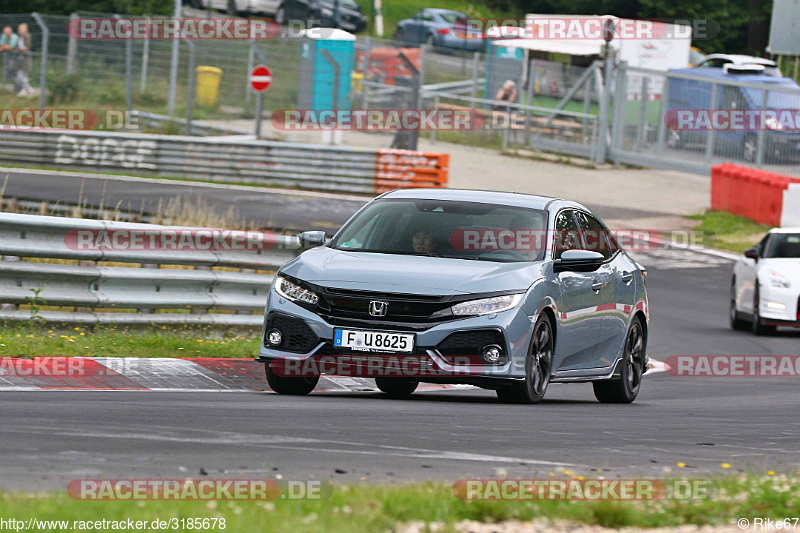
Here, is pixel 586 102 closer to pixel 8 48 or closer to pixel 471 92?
pixel 471 92

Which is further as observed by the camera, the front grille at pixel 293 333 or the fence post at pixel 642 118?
the fence post at pixel 642 118

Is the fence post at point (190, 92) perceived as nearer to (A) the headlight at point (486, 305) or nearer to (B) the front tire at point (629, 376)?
(B) the front tire at point (629, 376)

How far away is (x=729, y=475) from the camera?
693 cm

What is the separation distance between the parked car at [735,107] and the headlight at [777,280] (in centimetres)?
1380

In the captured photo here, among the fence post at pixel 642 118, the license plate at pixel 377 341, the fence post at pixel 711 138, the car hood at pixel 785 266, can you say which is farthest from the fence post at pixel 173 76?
the license plate at pixel 377 341

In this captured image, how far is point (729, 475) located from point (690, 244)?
20758mm

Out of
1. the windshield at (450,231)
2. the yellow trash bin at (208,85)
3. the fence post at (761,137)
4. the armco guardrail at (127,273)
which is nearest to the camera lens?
the windshield at (450,231)

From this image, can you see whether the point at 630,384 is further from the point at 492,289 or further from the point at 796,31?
the point at 796,31

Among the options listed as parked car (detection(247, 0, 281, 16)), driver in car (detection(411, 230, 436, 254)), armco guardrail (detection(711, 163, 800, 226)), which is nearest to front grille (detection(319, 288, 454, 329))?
driver in car (detection(411, 230, 436, 254))

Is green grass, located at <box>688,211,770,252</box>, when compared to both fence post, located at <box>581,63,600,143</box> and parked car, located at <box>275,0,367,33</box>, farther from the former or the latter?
parked car, located at <box>275,0,367,33</box>

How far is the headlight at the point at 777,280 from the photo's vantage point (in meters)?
18.0

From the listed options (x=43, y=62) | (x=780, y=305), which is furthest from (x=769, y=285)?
(x=43, y=62)

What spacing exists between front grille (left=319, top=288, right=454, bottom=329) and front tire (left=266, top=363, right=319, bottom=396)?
0.78m

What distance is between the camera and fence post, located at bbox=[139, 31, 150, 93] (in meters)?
36.8
